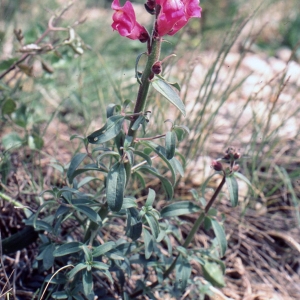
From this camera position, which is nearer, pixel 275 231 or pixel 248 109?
pixel 275 231

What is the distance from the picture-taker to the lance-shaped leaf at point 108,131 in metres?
1.50

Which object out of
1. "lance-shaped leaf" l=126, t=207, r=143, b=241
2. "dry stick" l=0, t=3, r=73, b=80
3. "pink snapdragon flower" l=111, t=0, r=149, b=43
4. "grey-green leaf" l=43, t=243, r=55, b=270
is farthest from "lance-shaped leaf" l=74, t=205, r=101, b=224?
"dry stick" l=0, t=3, r=73, b=80

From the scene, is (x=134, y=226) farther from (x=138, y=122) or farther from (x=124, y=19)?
(x=124, y=19)

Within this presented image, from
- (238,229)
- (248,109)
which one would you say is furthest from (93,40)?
(238,229)

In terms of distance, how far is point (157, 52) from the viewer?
1.48 meters

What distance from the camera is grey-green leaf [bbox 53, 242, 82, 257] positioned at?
62.0 inches

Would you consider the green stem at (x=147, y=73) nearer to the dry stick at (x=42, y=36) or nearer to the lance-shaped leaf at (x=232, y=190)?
the lance-shaped leaf at (x=232, y=190)

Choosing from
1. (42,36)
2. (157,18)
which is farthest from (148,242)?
(42,36)

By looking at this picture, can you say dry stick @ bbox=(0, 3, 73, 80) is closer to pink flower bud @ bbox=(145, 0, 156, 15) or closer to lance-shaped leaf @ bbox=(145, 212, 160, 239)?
pink flower bud @ bbox=(145, 0, 156, 15)

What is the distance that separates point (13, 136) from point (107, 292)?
95 centimetres

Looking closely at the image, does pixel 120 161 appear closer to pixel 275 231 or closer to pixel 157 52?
pixel 157 52

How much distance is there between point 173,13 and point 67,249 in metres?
0.83

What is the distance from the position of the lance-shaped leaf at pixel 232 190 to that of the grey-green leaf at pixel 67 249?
0.55m

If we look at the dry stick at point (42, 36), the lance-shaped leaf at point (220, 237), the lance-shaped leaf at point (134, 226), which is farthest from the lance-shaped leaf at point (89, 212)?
the dry stick at point (42, 36)
